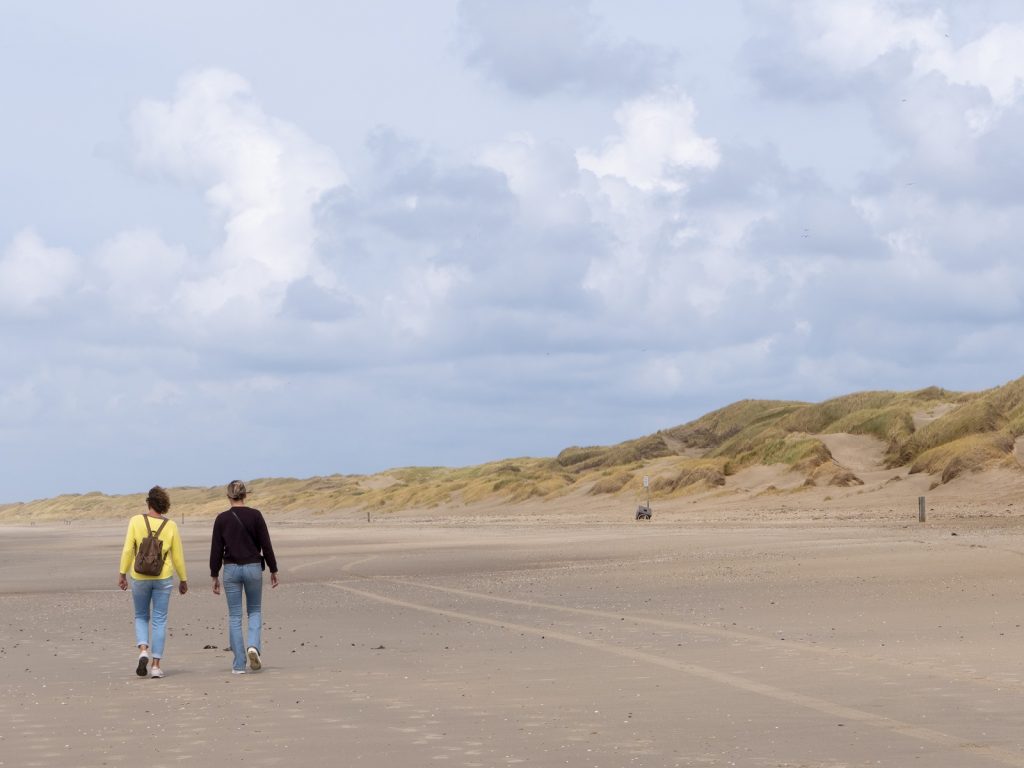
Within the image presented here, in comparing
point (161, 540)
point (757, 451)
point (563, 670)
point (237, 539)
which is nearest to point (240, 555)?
point (237, 539)

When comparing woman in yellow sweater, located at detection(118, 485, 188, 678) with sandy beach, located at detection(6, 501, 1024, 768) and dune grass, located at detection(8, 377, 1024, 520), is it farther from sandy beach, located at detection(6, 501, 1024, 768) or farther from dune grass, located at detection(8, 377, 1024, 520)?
dune grass, located at detection(8, 377, 1024, 520)

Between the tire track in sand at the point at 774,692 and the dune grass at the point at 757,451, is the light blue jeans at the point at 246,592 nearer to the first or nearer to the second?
the tire track in sand at the point at 774,692

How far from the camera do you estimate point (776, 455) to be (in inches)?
3029

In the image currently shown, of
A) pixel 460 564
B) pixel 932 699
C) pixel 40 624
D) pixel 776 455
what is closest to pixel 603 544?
pixel 460 564

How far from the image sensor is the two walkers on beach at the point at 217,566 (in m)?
13.8

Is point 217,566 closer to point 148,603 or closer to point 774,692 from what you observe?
point 148,603

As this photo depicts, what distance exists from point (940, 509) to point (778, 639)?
36.7 meters

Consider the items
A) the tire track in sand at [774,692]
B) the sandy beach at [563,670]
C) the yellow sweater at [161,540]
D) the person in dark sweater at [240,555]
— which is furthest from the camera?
the person in dark sweater at [240,555]

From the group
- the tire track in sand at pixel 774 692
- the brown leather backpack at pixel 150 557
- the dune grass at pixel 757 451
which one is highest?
the dune grass at pixel 757 451

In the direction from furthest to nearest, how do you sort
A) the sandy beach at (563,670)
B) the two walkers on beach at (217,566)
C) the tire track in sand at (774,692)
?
the two walkers on beach at (217,566)
the sandy beach at (563,670)
the tire track in sand at (774,692)

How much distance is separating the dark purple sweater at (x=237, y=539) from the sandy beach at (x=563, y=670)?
1136 mm

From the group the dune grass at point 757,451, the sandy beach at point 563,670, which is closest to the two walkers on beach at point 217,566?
the sandy beach at point 563,670

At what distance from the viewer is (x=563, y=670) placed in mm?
13344

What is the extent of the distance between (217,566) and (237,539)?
34cm
